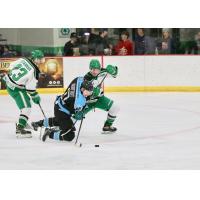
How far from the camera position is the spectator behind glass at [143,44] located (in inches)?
393

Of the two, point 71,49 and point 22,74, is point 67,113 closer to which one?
point 22,74

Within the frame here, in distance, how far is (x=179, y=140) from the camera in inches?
216

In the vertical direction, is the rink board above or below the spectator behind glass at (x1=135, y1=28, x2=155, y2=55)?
below

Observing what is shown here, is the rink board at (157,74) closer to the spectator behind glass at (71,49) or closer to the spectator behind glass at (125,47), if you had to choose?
the spectator behind glass at (125,47)

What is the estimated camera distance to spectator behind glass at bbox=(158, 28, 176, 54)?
394 inches

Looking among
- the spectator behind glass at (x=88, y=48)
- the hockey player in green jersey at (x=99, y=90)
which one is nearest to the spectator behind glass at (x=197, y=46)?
the spectator behind glass at (x=88, y=48)

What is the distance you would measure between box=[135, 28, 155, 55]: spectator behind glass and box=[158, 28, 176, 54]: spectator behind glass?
0.53ft

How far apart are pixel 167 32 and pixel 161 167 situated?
606 centimetres

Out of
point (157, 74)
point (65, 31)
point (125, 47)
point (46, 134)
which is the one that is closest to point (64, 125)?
point (46, 134)

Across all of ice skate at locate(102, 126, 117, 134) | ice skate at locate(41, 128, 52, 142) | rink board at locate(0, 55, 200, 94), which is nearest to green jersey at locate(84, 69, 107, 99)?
ice skate at locate(102, 126, 117, 134)

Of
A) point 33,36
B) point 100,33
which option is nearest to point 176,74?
point 100,33

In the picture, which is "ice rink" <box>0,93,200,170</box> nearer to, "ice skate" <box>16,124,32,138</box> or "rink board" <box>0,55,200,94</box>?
"ice skate" <box>16,124,32,138</box>

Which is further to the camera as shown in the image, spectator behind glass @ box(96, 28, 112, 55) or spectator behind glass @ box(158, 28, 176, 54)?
spectator behind glass @ box(96, 28, 112, 55)

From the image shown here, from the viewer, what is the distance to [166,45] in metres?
10.0
